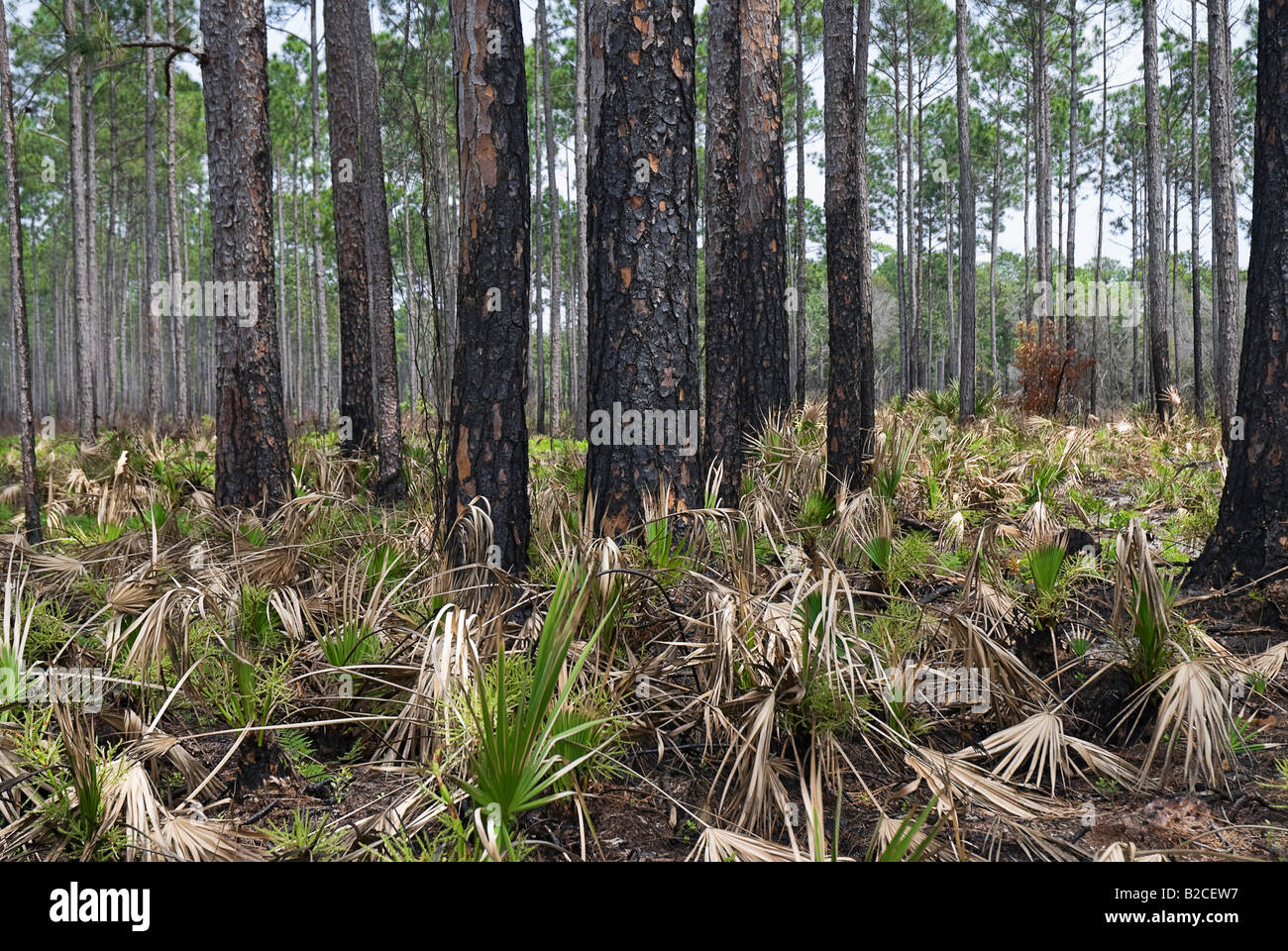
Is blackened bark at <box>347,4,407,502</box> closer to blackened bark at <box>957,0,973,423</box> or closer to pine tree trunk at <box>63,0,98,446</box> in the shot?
pine tree trunk at <box>63,0,98,446</box>

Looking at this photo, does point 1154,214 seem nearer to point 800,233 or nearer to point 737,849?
point 800,233

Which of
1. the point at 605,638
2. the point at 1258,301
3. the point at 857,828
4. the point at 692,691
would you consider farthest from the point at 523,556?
the point at 1258,301

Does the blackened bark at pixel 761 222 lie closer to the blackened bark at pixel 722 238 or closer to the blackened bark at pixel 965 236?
the blackened bark at pixel 722 238

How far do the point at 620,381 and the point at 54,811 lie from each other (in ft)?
8.71

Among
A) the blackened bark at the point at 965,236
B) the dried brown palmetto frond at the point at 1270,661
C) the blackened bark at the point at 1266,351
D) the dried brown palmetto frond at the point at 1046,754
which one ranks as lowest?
the dried brown palmetto frond at the point at 1046,754

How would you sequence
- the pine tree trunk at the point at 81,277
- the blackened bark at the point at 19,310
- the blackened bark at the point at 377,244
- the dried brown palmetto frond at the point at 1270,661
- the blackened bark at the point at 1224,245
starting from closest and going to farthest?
the dried brown palmetto frond at the point at 1270,661 → the blackened bark at the point at 19,310 → the blackened bark at the point at 377,244 → the blackened bark at the point at 1224,245 → the pine tree trunk at the point at 81,277

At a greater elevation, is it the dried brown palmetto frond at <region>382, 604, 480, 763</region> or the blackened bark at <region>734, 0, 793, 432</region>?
the blackened bark at <region>734, 0, 793, 432</region>

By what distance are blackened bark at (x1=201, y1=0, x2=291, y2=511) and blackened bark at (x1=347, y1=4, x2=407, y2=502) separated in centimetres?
163

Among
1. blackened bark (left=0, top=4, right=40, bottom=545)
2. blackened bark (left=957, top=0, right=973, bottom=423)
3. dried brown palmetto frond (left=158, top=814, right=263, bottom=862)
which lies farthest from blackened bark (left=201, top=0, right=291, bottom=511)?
blackened bark (left=957, top=0, right=973, bottom=423)

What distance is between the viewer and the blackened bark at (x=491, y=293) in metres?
4.02

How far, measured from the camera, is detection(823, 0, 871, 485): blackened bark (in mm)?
6465

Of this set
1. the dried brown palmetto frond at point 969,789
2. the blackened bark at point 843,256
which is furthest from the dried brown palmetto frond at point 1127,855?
the blackened bark at point 843,256

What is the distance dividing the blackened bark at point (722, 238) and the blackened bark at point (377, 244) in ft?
10.6

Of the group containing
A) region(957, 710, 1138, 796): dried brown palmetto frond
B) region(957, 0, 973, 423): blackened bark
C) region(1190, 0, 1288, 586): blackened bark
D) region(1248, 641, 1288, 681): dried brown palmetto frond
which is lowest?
region(957, 710, 1138, 796): dried brown palmetto frond
